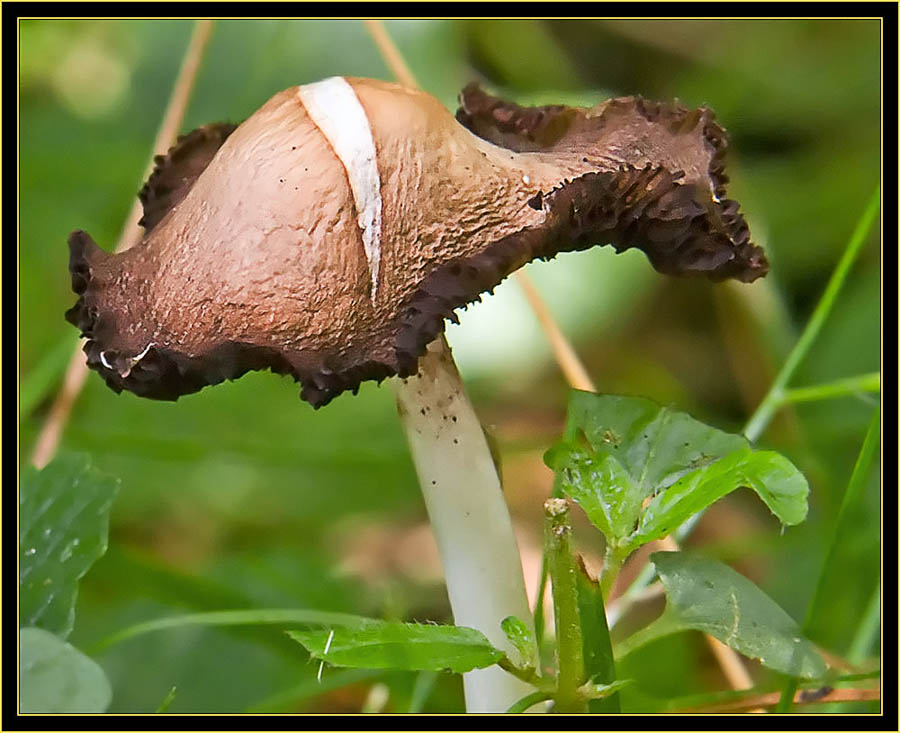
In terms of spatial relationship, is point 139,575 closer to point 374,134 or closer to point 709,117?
point 374,134

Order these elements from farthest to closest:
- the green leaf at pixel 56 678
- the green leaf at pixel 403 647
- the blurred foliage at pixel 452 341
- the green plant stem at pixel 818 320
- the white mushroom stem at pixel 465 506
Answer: the blurred foliage at pixel 452 341 → the green plant stem at pixel 818 320 → the white mushroom stem at pixel 465 506 → the green leaf at pixel 56 678 → the green leaf at pixel 403 647

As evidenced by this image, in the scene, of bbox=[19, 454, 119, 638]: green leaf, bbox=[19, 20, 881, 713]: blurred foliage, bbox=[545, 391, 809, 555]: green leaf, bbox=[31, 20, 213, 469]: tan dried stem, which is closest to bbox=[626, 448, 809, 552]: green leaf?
bbox=[545, 391, 809, 555]: green leaf

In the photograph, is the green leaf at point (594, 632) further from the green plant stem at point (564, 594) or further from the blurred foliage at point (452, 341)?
the blurred foliage at point (452, 341)

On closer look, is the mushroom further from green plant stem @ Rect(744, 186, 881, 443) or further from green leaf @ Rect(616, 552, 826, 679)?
green plant stem @ Rect(744, 186, 881, 443)

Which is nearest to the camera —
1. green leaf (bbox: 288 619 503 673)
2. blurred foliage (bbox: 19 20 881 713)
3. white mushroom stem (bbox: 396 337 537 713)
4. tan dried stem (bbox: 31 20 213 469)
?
green leaf (bbox: 288 619 503 673)

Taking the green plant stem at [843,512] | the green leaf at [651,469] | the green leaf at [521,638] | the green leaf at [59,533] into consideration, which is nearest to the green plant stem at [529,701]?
the green leaf at [521,638]
